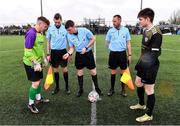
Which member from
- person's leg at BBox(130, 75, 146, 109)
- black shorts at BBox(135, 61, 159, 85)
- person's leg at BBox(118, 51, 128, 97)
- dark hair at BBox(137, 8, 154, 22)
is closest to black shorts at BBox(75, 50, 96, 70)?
person's leg at BBox(118, 51, 128, 97)

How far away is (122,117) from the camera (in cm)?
698

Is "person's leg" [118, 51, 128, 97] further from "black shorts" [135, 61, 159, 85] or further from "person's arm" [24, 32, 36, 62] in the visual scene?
"person's arm" [24, 32, 36, 62]

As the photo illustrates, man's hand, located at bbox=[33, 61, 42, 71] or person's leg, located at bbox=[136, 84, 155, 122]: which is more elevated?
man's hand, located at bbox=[33, 61, 42, 71]

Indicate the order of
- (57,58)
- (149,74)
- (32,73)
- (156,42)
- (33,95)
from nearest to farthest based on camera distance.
→ (156,42), (149,74), (32,73), (33,95), (57,58)

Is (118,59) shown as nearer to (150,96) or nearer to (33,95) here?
(150,96)

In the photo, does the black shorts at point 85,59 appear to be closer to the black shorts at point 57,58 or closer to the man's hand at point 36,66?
the black shorts at point 57,58

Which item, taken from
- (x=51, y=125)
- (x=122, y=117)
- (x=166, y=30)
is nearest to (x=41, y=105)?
(x=51, y=125)

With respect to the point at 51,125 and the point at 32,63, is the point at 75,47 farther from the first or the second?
the point at 51,125

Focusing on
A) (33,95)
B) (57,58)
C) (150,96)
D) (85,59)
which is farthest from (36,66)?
(150,96)

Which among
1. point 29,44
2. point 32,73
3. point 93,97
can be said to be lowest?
point 93,97

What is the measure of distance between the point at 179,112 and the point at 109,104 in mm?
1528

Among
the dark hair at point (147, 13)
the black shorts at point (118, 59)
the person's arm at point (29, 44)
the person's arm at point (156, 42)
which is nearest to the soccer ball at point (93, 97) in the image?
the black shorts at point (118, 59)

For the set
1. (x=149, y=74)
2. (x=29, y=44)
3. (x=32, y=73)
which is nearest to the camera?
(x=149, y=74)

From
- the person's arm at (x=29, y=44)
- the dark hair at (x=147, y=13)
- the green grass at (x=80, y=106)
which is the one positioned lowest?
the green grass at (x=80, y=106)
